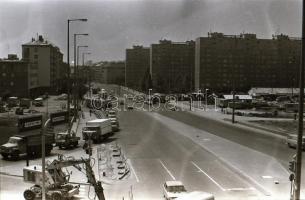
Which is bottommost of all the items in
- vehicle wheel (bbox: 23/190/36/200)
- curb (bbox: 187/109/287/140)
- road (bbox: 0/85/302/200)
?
curb (bbox: 187/109/287/140)

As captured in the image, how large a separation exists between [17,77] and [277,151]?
8836 cm

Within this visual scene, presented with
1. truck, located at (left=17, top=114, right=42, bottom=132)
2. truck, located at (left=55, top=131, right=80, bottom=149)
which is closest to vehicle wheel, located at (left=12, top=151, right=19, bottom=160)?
truck, located at (left=17, top=114, right=42, bottom=132)

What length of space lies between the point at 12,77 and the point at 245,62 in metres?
102

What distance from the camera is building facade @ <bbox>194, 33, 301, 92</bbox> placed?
178375 millimetres

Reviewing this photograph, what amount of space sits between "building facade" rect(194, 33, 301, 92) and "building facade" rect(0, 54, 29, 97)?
81293mm

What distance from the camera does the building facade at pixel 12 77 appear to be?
111 m

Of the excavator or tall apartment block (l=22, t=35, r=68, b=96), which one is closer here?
the excavator

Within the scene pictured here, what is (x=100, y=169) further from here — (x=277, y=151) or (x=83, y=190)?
(x=277, y=151)

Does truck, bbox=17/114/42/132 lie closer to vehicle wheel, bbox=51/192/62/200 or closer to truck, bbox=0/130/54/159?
truck, bbox=0/130/54/159

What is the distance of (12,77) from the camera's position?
11188 centimetres

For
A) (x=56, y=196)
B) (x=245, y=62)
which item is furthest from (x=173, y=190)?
(x=245, y=62)

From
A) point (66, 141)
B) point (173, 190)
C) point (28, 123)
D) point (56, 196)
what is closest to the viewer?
point (56, 196)

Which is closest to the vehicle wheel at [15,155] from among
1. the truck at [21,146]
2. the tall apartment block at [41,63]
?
the truck at [21,146]

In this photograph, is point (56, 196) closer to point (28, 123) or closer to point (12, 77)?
point (28, 123)
